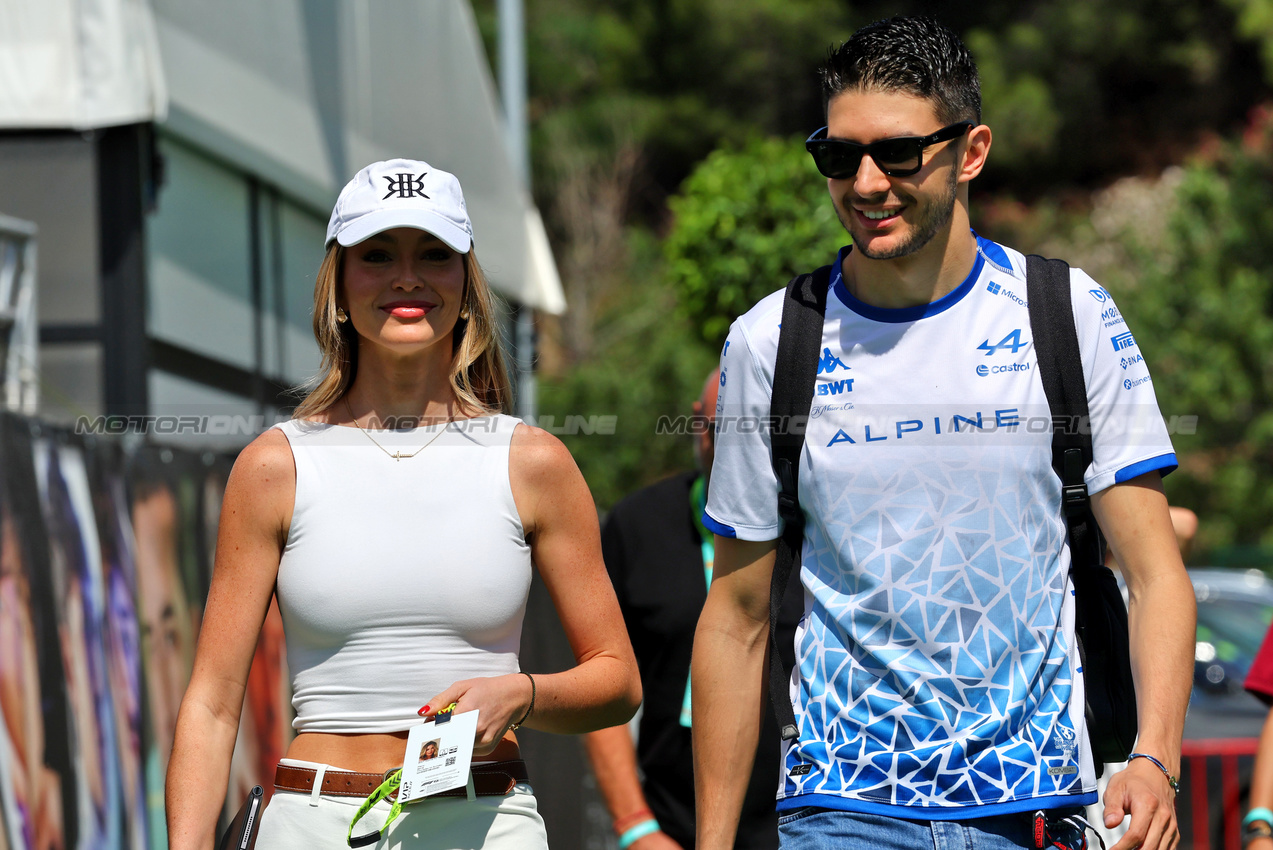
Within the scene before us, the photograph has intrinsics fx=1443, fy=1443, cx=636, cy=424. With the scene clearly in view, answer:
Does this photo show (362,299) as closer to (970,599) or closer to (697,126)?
(970,599)

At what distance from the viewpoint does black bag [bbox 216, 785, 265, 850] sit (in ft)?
8.34

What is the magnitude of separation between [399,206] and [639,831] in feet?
6.72

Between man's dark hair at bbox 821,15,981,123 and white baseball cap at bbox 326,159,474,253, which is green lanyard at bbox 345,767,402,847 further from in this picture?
man's dark hair at bbox 821,15,981,123

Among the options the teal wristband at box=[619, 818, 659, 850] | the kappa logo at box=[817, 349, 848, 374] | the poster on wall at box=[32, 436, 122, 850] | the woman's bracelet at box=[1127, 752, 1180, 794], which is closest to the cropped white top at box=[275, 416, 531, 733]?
the kappa logo at box=[817, 349, 848, 374]

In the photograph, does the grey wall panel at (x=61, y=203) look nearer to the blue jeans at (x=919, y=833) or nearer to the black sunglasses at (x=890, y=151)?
the black sunglasses at (x=890, y=151)

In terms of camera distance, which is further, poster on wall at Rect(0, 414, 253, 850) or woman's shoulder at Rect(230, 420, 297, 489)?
poster on wall at Rect(0, 414, 253, 850)

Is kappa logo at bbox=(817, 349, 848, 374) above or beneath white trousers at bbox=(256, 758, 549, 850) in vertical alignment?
above

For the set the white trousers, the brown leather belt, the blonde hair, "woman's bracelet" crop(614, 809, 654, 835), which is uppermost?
the blonde hair

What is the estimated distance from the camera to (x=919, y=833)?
260 centimetres

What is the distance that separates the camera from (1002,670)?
2.62 meters

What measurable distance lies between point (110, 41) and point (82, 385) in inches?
72.5

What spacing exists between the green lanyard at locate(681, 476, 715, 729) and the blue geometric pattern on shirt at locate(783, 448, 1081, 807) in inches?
49.6

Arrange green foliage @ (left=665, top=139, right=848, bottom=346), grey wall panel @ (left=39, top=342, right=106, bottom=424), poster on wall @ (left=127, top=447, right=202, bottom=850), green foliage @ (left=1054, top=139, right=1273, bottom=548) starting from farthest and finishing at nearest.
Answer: green foliage @ (left=1054, top=139, right=1273, bottom=548), grey wall panel @ (left=39, top=342, right=106, bottom=424), green foliage @ (left=665, top=139, right=848, bottom=346), poster on wall @ (left=127, top=447, right=202, bottom=850)

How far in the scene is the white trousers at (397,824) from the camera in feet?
8.27
